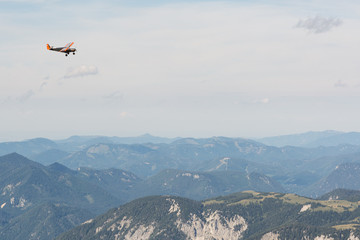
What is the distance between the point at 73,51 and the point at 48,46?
14127 mm

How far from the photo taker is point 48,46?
190 m

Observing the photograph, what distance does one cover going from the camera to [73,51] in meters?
182
